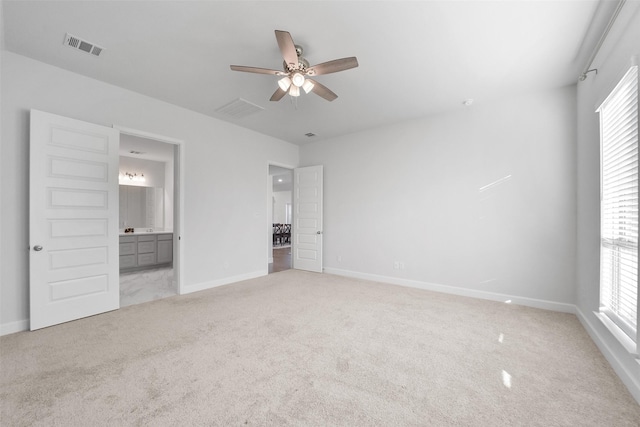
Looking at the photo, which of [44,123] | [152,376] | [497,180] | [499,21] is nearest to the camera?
[152,376]

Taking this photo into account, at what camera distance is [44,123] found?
265 centimetres

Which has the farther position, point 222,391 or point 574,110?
point 574,110

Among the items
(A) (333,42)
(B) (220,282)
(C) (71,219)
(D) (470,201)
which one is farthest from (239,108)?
(D) (470,201)

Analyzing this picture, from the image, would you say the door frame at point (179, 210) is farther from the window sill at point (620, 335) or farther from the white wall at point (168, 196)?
the window sill at point (620, 335)

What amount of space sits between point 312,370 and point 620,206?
110 inches

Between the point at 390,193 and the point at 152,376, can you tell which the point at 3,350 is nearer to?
the point at 152,376

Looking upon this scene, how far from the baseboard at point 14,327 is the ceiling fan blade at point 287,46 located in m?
3.75

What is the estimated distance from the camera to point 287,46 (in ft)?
6.64

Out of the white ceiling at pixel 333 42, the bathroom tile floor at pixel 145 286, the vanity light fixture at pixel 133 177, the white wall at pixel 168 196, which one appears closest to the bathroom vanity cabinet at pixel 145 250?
the bathroom tile floor at pixel 145 286

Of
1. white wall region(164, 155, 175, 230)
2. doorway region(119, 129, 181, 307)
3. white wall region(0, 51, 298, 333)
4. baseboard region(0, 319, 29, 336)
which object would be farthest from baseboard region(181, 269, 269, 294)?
white wall region(164, 155, 175, 230)

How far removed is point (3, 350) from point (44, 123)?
2210 millimetres

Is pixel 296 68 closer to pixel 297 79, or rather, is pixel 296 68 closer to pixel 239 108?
pixel 297 79

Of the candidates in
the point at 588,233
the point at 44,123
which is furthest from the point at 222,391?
the point at 588,233

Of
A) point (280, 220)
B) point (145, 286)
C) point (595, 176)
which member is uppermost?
point (595, 176)
